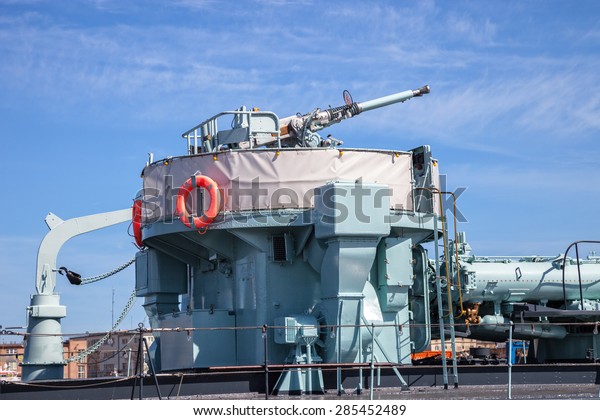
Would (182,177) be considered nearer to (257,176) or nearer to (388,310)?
(257,176)

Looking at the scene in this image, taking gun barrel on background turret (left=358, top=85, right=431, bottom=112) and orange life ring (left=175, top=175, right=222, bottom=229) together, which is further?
gun barrel on background turret (left=358, top=85, right=431, bottom=112)

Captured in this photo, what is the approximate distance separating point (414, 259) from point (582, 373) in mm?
4834

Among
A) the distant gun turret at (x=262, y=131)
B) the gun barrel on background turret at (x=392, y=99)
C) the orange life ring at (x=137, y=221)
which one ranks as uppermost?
the gun barrel on background turret at (x=392, y=99)

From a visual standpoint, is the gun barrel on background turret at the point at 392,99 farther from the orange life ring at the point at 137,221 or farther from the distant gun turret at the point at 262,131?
the orange life ring at the point at 137,221

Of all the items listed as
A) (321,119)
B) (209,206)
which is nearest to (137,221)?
(209,206)

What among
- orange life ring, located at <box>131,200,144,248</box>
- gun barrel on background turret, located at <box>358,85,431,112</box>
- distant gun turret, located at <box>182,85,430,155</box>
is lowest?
orange life ring, located at <box>131,200,144,248</box>

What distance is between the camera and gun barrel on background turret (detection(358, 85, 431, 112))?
2839cm

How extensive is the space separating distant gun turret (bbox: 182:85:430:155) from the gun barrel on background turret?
4.79 feet

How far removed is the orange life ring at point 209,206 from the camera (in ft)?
73.4

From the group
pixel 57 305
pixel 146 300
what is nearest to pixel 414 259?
pixel 146 300

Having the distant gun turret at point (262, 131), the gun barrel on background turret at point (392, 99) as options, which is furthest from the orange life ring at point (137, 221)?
the gun barrel on background turret at point (392, 99)

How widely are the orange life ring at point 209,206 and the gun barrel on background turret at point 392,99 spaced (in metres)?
7.18

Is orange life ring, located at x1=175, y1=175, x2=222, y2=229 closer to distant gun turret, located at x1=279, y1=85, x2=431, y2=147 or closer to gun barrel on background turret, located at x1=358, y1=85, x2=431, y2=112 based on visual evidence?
distant gun turret, located at x1=279, y1=85, x2=431, y2=147

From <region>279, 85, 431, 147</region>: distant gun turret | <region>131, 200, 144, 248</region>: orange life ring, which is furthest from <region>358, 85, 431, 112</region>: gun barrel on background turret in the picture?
<region>131, 200, 144, 248</region>: orange life ring
